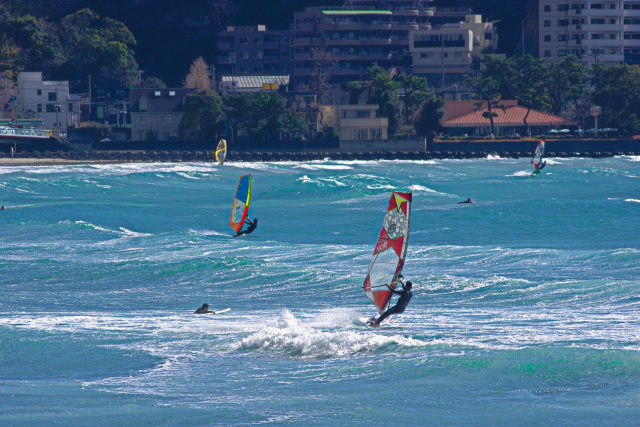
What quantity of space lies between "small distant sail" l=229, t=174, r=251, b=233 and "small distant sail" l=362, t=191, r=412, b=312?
14.7m

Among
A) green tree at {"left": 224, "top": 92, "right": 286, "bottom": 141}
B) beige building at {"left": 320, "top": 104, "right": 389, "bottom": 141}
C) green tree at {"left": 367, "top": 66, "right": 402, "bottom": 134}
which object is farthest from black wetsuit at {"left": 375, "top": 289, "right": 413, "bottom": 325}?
green tree at {"left": 367, "top": 66, "right": 402, "bottom": 134}

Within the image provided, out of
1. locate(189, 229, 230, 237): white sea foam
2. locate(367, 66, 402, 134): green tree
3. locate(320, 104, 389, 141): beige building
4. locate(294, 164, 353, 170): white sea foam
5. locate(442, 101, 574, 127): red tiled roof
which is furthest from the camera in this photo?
locate(442, 101, 574, 127): red tiled roof

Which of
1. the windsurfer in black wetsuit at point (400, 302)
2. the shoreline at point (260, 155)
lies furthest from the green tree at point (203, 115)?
the windsurfer in black wetsuit at point (400, 302)

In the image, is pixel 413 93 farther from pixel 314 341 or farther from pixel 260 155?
pixel 314 341

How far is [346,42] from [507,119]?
30.0 m

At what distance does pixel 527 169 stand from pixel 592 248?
49068 mm

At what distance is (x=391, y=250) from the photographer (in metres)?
16.5

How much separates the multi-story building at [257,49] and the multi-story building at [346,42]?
5395mm

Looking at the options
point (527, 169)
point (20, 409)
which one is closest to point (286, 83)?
point (527, 169)

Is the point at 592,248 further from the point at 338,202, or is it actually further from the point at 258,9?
the point at 258,9

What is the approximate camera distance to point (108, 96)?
379 ft

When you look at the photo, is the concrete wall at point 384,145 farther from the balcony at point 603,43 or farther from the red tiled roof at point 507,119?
the balcony at point 603,43

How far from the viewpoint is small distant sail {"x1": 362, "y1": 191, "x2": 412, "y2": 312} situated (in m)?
16.0

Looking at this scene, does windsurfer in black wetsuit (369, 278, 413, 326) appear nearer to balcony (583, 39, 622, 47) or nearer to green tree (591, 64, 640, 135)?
green tree (591, 64, 640, 135)
